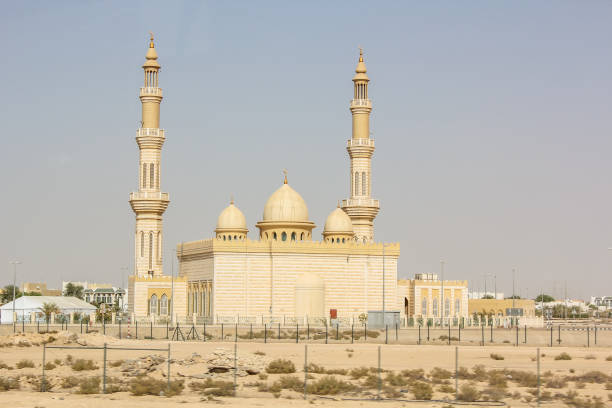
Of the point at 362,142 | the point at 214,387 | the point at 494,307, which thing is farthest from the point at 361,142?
the point at 214,387

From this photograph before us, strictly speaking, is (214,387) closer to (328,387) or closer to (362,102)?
(328,387)

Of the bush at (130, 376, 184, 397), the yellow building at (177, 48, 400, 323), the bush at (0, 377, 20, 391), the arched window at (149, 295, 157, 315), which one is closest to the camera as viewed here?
the bush at (130, 376, 184, 397)

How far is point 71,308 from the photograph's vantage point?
110m

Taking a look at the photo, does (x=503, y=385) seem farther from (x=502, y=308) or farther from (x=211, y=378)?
(x=502, y=308)

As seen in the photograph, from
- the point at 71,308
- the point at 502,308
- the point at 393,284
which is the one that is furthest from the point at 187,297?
the point at 502,308

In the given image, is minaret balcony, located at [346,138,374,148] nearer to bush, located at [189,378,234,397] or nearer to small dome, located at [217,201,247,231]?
small dome, located at [217,201,247,231]

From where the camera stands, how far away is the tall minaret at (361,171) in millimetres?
88688

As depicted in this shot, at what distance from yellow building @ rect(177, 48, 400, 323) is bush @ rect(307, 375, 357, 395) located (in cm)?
4233

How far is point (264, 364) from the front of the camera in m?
43.2

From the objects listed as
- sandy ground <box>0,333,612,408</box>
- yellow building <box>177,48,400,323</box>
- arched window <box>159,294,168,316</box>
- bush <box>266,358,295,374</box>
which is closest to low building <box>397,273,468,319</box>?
yellow building <box>177,48,400,323</box>

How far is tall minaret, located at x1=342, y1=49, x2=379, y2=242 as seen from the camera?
88.7m

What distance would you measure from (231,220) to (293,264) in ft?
27.0

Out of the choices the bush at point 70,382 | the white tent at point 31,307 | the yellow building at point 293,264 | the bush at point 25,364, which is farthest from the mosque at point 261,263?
the bush at point 70,382

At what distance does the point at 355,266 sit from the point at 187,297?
1360 cm
